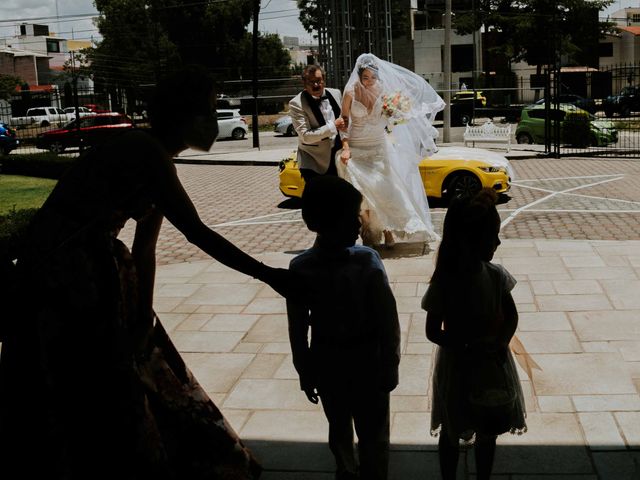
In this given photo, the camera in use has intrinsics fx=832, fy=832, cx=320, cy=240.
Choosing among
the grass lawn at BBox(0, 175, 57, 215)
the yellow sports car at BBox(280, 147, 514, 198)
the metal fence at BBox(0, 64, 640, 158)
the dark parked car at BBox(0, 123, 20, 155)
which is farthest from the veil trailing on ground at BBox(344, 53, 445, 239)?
the dark parked car at BBox(0, 123, 20, 155)

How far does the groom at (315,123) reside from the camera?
26.1ft

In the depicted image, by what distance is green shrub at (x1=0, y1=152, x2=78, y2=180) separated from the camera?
22.4 meters

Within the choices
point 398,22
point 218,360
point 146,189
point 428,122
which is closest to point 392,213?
point 428,122

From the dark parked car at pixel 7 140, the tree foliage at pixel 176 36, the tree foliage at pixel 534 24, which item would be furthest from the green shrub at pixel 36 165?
the tree foliage at pixel 176 36

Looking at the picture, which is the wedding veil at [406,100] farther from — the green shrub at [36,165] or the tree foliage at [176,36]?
the tree foliage at [176,36]

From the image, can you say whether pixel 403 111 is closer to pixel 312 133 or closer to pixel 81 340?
pixel 312 133

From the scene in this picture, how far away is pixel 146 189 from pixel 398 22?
62.1 meters

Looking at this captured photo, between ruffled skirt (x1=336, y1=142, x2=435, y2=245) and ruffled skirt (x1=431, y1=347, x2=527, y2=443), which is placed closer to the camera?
ruffled skirt (x1=431, y1=347, x2=527, y2=443)

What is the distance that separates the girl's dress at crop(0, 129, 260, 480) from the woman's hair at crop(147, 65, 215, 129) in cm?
14

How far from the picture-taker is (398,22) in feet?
205

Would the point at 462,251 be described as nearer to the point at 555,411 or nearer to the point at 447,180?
the point at 555,411

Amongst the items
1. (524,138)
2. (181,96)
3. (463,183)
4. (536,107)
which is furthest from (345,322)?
(536,107)

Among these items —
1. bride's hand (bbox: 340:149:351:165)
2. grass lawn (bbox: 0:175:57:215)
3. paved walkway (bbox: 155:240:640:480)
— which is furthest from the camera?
grass lawn (bbox: 0:175:57:215)

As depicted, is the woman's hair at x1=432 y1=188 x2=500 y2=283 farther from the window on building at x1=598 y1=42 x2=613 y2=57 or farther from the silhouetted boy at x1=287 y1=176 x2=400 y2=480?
the window on building at x1=598 y1=42 x2=613 y2=57
